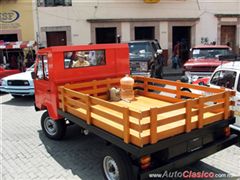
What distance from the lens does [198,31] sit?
1920cm

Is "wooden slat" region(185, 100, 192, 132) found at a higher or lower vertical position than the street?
higher

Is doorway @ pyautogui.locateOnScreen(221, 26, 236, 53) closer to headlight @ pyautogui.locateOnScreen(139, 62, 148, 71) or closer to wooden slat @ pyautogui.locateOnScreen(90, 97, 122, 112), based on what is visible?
headlight @ pyautogui.locateOnScreen(139, 62, 148, 71)

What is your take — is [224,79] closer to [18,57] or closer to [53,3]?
[18,57]

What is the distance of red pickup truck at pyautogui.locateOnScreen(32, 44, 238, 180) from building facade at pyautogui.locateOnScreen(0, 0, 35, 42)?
11.4 meters

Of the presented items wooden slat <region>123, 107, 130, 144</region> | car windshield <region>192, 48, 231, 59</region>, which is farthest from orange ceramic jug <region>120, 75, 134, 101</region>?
car windshield <region>192, 48, 231, 59</region>

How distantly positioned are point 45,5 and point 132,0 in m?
5.53

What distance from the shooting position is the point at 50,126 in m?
6.11

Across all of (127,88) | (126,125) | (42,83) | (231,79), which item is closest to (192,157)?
(126,125)

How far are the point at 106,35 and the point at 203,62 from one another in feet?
31.2

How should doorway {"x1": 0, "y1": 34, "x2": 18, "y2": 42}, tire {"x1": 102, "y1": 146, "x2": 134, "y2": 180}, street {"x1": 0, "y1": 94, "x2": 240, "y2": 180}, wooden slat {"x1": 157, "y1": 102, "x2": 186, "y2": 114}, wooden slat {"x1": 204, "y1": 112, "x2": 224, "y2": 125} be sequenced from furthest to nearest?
doorway {"x1": 0, "y1": 34, "x2": 18, "y2": 42}, street {"x1": 0, "y1": 94, "x2": 240, "y2": 180}, wooden slat {"x1": 204, "y1": 112, "x2": 224, "y2": 125}, tire {"x1": 102, "y1": 146, "x2": 134, "y2": 180}, wooden slat {"x1": 157, "y1": 102, "x2": 186, "y2": 114}

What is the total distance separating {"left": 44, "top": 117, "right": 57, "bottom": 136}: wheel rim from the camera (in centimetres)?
591

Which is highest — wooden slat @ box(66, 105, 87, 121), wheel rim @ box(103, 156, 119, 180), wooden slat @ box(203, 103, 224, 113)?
wooden slat @ box(203, 103, 224, 113)

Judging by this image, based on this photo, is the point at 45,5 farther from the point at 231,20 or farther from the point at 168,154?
the point at 168,154

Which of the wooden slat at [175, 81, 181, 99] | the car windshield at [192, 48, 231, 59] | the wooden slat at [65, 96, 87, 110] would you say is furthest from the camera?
the car windshield at [192, 48, 231, 59]
